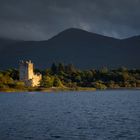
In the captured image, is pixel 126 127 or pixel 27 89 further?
pixel 27 89

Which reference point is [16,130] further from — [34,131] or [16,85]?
[16,85]

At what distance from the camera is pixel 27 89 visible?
195 meters

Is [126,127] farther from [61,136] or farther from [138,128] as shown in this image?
[61,136]

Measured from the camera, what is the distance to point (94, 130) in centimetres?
4816

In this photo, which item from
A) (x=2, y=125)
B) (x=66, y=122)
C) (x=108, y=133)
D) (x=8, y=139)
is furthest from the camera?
(x=66, y=122)

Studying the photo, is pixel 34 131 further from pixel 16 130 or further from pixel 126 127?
pixel 126 127

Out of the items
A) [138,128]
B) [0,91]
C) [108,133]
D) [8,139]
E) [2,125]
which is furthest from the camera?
[0,91]

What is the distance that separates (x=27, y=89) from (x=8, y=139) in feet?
506

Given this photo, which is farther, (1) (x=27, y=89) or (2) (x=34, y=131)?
(1) (x=27, y=89)

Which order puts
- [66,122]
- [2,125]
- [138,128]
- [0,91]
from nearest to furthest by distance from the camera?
1. [138,128]
2. [2,125]
3. [66,122]
4. [0,91]

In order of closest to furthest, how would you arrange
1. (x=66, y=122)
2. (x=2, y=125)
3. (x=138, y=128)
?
(x=138, y=128) < (x=2, y=125) < (x=66, y=122)

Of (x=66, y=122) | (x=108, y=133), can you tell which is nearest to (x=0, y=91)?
(x=66, y=122)

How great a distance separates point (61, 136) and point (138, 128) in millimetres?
10265

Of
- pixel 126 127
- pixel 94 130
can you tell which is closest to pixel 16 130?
pixel 94 130
